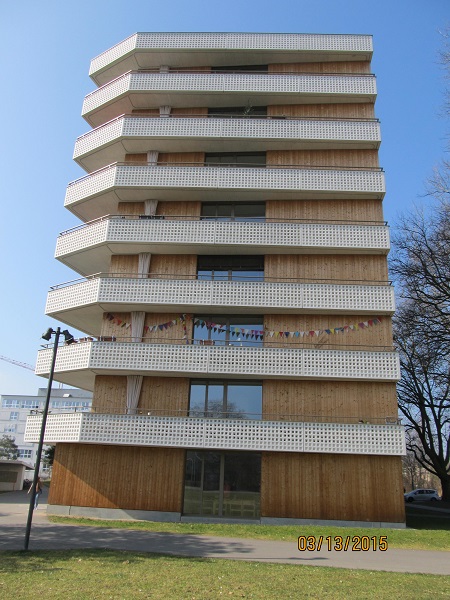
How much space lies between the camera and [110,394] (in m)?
22.3

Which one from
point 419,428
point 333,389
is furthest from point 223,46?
point 419,428

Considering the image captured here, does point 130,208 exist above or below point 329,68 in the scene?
below

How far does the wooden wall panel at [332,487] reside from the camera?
65.1 ft

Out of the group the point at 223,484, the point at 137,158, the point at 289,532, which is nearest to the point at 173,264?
the point at 137,158

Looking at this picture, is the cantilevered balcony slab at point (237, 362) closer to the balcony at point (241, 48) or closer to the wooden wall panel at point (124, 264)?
the wooden wall panel at point (124, 264)

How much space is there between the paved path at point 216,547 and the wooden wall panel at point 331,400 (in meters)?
6.25

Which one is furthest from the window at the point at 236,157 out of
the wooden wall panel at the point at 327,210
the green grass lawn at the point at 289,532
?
the green grass lawn at the point at 289,532

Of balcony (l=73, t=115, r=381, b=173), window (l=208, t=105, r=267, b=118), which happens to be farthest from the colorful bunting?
window (l=208, t=105, r=267, b=118)

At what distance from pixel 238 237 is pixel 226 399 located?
24.3 ft

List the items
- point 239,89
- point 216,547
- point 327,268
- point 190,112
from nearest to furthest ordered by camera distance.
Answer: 1. point 216,547
2. point 327,268
3. point 239,89
4. point 190,112

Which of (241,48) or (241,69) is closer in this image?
(241,48)

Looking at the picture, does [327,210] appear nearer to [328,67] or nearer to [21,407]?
[328,67]

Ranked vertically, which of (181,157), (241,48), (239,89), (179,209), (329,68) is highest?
(241,48)

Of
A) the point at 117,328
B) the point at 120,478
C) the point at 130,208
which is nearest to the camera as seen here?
the point at 120,478
